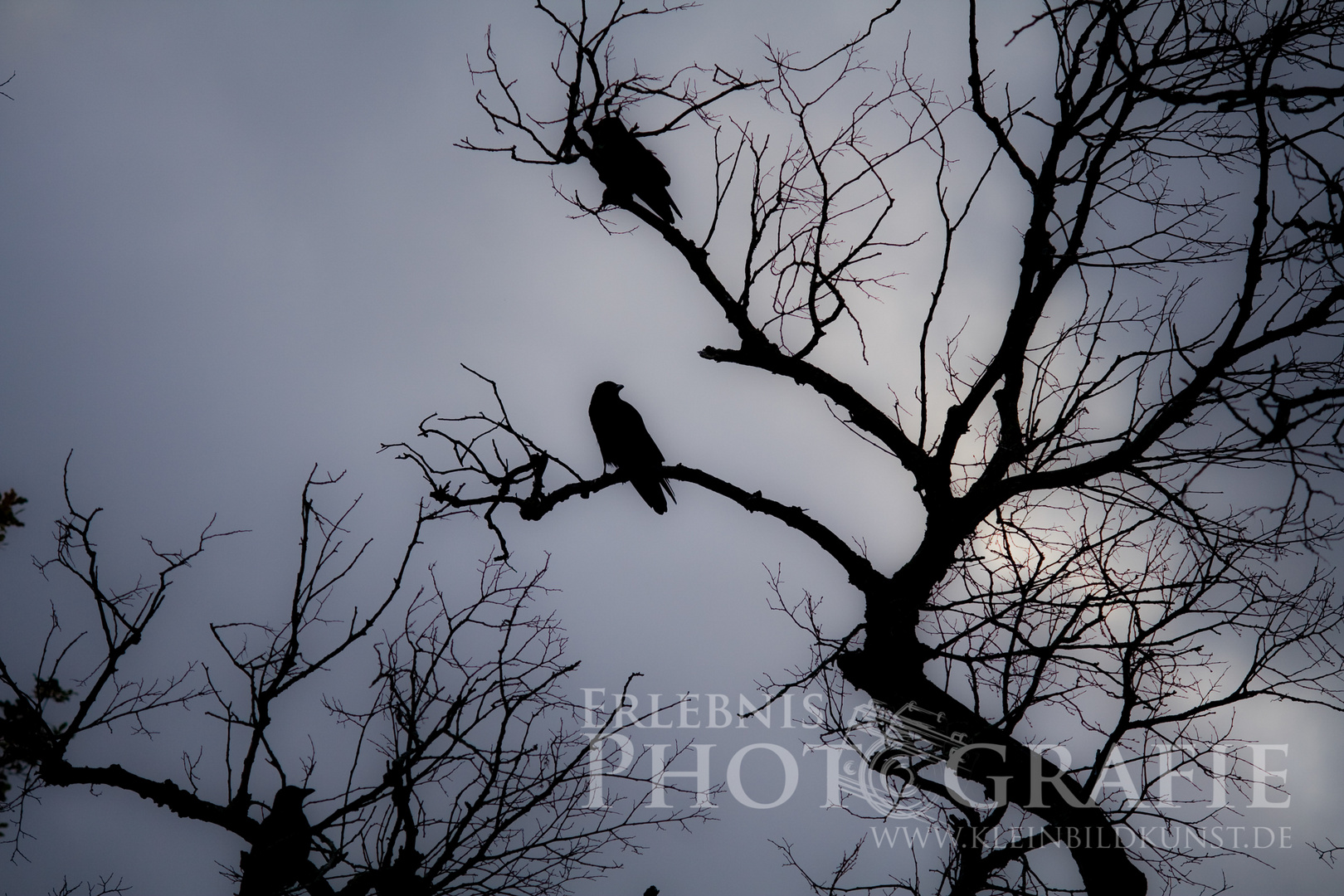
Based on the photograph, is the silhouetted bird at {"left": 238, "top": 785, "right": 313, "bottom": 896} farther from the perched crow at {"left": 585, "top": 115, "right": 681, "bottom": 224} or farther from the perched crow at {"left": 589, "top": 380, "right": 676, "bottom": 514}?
the perched crow at {"left": 585, "top": 115, "right": 681, "bottom": 224}

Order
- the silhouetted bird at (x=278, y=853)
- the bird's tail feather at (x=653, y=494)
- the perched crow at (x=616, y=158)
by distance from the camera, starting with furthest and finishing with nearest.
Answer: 1. the bird's tail feather at (x=653, y=494)
2. the perched crow at (x=616, y=158)
3. the silhouetted bird at (x=278, y=853)

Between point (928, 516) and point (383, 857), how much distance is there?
10.9 feet

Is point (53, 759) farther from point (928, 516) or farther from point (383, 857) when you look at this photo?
point (928, 516)

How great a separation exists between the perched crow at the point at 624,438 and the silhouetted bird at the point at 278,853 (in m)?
3.10

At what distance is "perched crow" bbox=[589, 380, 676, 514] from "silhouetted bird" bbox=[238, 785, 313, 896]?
3101 mm

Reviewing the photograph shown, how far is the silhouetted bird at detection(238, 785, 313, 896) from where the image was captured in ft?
11.7

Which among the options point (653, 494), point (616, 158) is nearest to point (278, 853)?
point (653, 494)

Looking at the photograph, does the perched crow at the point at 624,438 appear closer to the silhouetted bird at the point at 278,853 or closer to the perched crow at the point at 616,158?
the perched crow at the point at 616,158

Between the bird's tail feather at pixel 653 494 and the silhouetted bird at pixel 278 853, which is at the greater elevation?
the bird's tail feather at pixel 653 494

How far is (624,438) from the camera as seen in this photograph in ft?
21.1

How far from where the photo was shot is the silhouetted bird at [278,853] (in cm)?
358

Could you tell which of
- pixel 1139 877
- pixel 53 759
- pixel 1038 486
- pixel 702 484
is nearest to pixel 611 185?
pixel 702 484

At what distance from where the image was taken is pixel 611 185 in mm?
4496

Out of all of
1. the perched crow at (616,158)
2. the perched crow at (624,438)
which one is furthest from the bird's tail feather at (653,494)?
the perched crow at (616,158)
